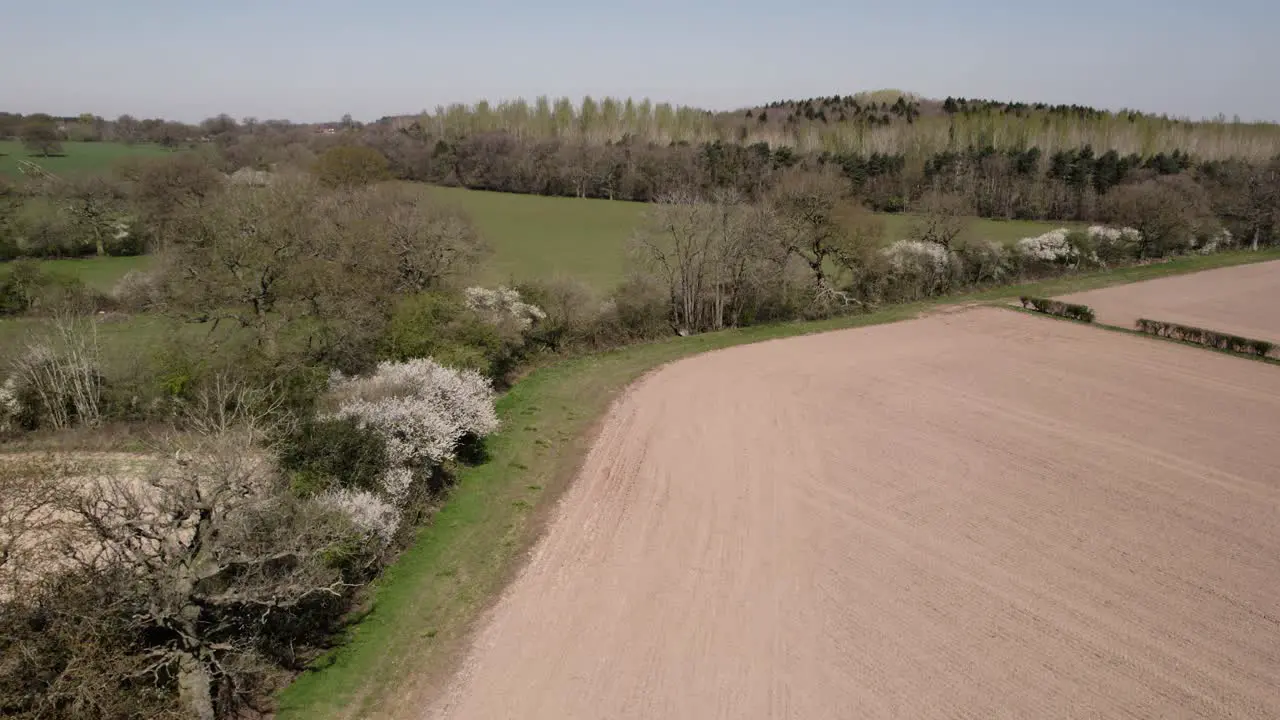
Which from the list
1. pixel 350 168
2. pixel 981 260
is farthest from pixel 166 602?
pixel 350 168

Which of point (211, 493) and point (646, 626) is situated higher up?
point (211, 493)

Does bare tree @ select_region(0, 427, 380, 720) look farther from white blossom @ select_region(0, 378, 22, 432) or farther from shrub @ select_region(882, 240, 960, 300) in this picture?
shrub @ select_region(882, 240, 960, 300)

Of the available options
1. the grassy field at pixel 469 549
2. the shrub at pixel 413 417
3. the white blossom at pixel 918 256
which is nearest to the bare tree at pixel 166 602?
the grassy field at pixel 469 549

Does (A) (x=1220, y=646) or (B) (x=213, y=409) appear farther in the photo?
(B) (x=213, y=409)

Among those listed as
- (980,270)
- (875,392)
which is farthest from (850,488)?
(980,270)

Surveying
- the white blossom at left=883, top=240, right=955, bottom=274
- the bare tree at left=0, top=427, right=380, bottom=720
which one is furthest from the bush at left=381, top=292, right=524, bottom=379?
the white blossom at left=883, top=240, right=955, bottom=274

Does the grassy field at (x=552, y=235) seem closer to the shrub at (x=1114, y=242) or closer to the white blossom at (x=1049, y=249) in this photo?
the white blossom at (x=1049, y=249)

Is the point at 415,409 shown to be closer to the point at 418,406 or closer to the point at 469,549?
the point at 418,406

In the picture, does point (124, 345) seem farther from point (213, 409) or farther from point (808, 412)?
point (808, 412)
